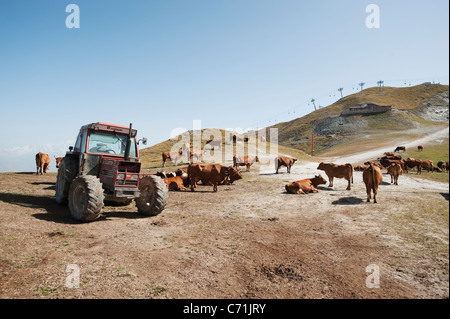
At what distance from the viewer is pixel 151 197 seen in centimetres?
1070

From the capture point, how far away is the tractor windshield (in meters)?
10.9

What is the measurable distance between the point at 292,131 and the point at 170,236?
127365 mm

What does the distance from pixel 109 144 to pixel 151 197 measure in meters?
2.96

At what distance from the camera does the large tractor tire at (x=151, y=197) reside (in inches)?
403

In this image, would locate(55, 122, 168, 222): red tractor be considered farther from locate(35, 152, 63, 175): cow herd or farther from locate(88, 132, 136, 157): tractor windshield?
locate(35, 152, 63, 175): cow herd

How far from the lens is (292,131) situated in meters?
129

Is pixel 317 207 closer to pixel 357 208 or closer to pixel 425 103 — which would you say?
pixel 357 208

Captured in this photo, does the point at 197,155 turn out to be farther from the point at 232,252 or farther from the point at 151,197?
the point at 232,252

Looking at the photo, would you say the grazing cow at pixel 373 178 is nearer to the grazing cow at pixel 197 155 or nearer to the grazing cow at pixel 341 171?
the grazing cow at pixel 341 171

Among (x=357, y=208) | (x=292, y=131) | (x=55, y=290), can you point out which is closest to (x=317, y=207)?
(x=357, y=208)

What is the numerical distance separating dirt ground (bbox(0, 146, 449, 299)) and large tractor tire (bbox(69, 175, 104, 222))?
0.37m

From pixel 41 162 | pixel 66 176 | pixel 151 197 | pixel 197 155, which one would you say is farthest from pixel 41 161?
pixel 151 197
